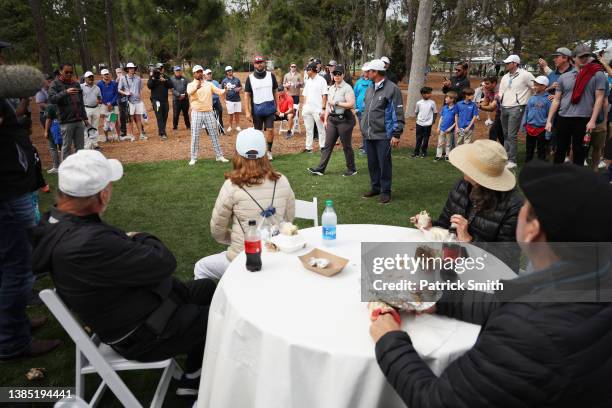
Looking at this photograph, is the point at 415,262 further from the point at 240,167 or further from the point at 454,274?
the point at 240,167

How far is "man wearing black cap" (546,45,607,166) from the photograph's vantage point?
6.52 m

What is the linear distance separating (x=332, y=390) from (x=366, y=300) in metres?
0.52

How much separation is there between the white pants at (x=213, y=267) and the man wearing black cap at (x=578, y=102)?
6.24m

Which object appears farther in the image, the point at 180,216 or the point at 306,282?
the point at 180,216

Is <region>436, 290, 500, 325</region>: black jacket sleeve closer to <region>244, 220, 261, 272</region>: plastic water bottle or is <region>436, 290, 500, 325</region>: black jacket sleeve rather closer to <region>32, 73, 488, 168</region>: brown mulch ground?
<region>244, 220, 261, 272</region>: plastic water bottle

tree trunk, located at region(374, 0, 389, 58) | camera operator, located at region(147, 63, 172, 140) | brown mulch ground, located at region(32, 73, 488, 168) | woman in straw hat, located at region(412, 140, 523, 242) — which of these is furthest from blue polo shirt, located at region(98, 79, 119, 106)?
tree trunk, located at region(374, 0, 389, 58)

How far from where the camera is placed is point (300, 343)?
1.79m

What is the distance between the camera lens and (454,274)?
7.39 ft

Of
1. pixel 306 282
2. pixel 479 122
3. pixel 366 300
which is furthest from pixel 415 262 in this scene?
pixel 479 122

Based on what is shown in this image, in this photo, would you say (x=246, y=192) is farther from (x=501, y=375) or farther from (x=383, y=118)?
(x=383, y=118)

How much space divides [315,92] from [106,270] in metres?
8.05

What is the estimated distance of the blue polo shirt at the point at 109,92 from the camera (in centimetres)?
1119

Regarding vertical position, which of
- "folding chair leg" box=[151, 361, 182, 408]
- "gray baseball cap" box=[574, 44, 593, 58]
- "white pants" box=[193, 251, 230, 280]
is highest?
"gray baseball cap" box=[574, 44, 593, 58]

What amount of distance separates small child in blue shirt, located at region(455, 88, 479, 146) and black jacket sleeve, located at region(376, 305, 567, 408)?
7909 millimetres
